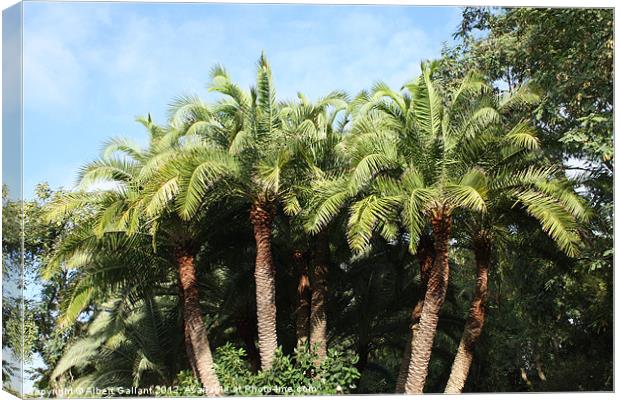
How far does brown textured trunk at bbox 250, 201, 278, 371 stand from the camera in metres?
15.9

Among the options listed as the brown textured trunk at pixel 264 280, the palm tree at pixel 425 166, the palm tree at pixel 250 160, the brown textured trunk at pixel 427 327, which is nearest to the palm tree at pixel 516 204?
the palm tree at pixel 425 166

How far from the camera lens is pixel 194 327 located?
53.7 feet

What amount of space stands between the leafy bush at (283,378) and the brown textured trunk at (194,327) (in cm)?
21

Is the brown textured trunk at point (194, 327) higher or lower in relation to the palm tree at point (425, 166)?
lower

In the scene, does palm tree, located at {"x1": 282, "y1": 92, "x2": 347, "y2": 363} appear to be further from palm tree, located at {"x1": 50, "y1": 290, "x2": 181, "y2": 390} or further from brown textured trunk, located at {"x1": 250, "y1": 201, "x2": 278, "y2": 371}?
palm tree, located at {"x1": 50, "y1": 290, "x2": 181, "y2": 390}

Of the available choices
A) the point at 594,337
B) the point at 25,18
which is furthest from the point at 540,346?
the point at 25,18

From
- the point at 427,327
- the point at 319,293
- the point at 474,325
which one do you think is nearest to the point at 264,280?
the point at 319,293

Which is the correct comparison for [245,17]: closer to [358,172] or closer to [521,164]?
[358,172]

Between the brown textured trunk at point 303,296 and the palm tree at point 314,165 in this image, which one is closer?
the palm tree at point 314,165

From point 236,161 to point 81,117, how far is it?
495cm

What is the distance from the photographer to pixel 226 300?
18.7m

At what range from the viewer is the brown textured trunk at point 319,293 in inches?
673

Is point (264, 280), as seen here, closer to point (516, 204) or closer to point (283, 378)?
point (283, 378)

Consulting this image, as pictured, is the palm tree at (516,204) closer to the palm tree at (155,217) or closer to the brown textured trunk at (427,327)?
the brown textured trunk at (427,327)
